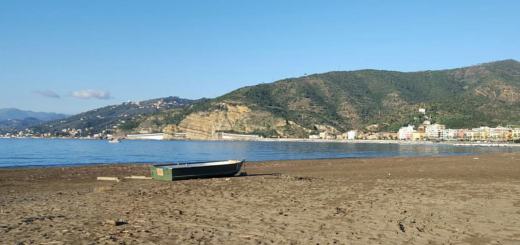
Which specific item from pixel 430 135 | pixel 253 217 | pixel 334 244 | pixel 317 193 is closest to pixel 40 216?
pixel 253 217

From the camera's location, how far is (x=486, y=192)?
51.1 ft

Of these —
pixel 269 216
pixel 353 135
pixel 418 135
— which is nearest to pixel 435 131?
pixel 418 135

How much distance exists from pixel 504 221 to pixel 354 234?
4.42m

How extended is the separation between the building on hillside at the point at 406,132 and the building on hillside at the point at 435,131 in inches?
256

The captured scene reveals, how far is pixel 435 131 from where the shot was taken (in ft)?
552

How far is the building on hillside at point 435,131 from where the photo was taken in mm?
166375

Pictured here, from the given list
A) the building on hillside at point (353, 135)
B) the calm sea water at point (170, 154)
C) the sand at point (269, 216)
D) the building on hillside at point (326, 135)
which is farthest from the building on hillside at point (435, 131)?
the sand at point (269, 216)

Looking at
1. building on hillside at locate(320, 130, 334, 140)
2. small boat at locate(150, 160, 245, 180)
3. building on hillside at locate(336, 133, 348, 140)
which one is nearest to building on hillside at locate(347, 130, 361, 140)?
building on hillside at locate(336, 133, 348, 140)

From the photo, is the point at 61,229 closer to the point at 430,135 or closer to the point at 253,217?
the point at 253,217

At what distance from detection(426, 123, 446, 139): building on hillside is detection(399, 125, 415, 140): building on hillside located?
650 centimetres

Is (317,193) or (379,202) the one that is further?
(317,193)

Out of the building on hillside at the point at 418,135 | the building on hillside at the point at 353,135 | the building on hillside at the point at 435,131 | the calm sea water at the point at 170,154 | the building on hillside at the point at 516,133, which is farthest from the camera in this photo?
the building on hillside at the point at 353,135

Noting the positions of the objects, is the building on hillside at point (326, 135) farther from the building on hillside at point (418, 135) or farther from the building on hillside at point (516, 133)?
the building on hillside at point (516, 133)

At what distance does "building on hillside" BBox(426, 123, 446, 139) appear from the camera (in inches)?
6550
